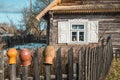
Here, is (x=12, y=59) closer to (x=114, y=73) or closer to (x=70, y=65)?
(x=70, y=65)

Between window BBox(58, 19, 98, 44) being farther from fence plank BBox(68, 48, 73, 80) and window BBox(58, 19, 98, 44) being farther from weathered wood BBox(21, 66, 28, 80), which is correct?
weathered wood BBox(21, 66, 28, 80)

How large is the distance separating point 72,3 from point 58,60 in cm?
1822

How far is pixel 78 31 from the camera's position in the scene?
22984 mm

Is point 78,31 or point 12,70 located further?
point 78,31

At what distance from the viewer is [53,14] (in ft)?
74.9

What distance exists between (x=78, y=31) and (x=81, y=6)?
154 cm

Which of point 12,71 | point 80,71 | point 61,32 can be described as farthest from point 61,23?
point 12,71

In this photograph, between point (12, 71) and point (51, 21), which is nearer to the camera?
point (12, 71)

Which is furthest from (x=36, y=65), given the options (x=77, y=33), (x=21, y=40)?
(x=21, y=40)

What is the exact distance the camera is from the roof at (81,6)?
73.6 ft

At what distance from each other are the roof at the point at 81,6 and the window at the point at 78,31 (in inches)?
29.7

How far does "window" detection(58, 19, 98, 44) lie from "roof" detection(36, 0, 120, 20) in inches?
29.7

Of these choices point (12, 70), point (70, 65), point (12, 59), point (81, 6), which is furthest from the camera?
point (81, 6)

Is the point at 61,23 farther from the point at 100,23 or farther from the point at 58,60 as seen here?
the point at 58,60
